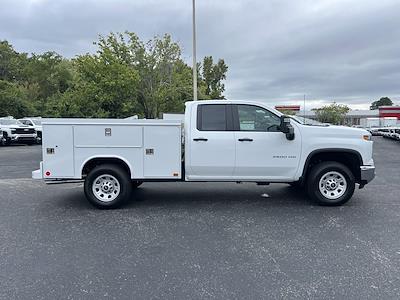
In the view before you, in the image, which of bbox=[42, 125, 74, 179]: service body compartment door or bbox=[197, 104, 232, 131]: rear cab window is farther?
bbox=[197, 104, 232, 131]: rear cab window

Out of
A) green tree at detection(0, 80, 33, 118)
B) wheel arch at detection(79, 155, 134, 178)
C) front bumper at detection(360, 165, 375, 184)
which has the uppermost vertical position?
green tree at detection(0, 80, 33, 118)

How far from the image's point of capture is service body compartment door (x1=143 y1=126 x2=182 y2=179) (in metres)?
6.32

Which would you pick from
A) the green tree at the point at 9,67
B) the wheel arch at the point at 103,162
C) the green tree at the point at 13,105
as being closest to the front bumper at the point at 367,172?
the wheel arch at the point at 103,162

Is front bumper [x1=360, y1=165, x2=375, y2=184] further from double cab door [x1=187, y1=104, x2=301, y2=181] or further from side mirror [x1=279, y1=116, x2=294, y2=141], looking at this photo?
side mirror [x1=279, y1=116, x2=294, y2=141]

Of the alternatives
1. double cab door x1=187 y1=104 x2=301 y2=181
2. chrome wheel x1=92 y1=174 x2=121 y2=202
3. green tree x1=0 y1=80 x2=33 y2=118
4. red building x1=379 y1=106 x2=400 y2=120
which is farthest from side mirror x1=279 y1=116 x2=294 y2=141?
red building x1=379 y1=106 x2=400 y2=120

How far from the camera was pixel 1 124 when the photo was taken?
23.1m

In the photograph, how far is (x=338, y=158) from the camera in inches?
264

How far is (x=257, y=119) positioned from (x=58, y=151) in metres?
3.68

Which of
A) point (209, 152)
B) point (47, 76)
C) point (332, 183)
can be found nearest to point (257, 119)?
point (209, 152)

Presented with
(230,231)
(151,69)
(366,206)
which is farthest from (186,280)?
(151,69)

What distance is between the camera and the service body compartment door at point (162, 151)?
20.7 feet

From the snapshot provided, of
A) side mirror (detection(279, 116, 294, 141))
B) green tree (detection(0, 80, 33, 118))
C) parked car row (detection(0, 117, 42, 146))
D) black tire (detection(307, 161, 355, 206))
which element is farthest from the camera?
green tree (detection(0, 80, 33, 118))

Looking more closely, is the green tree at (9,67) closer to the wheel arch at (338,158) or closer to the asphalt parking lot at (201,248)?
the asphalt parking lot at (201,248)

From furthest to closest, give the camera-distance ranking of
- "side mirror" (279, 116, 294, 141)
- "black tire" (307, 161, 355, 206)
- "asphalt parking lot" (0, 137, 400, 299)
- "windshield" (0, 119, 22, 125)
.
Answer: "windshield" (0, 119, 22, 125), "black tire" (307, 161, 355, 206), "side mirror" (279, 116, 294, 141), "asphalt parking lot" (0, 137, 400, 299)
